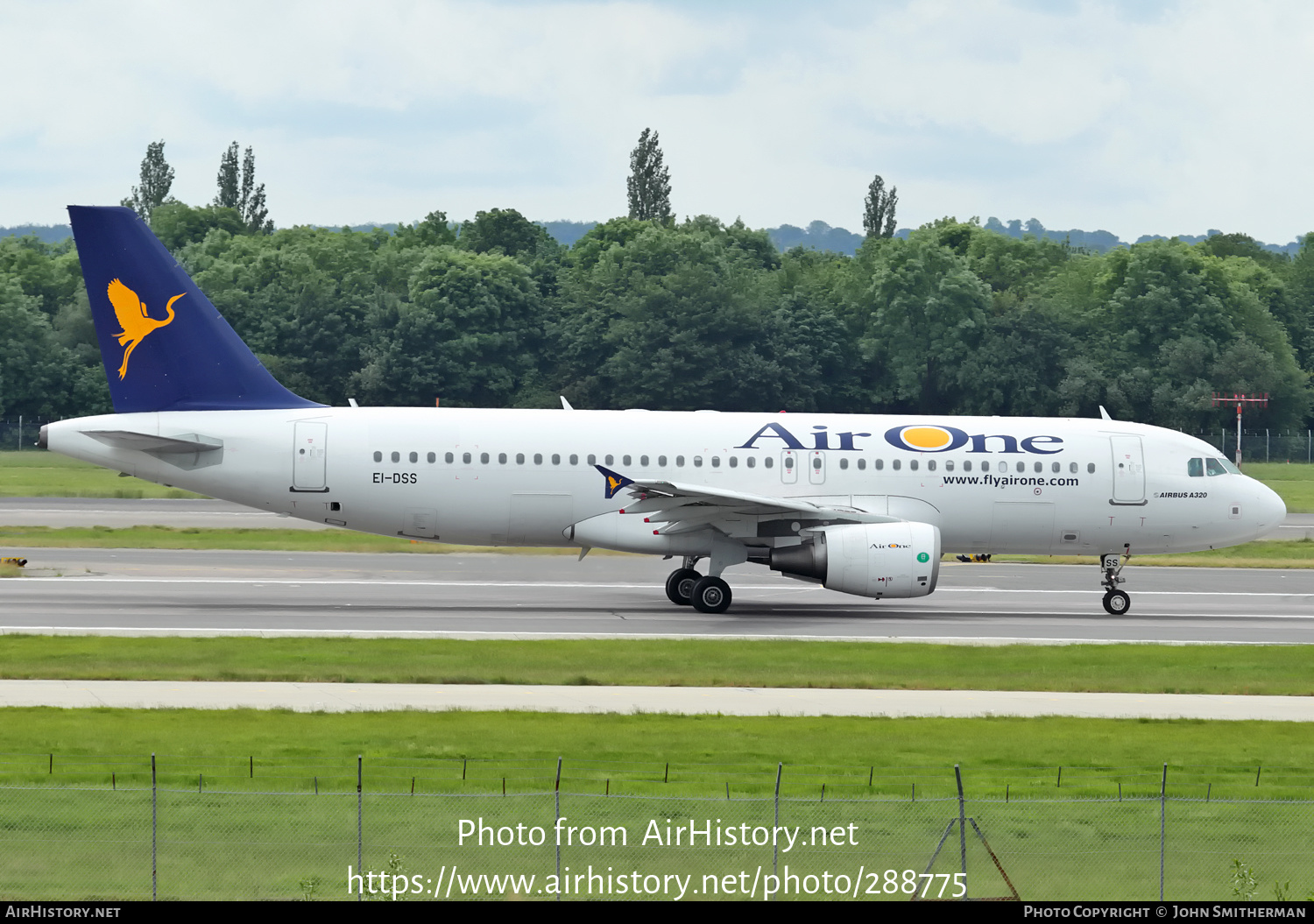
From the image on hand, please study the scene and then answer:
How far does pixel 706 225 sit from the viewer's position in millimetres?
144250

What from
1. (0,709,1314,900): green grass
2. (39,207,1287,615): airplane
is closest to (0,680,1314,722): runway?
(0,709,1314,900): green grass

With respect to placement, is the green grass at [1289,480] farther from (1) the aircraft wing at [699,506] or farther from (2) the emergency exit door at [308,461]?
(2) the emergency exit door at [308,461]

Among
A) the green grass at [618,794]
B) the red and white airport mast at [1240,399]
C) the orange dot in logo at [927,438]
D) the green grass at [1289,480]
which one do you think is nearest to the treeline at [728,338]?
the red and white airport mast at [1240,399]

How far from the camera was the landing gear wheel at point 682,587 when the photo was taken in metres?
35.5

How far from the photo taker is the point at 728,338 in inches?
3718

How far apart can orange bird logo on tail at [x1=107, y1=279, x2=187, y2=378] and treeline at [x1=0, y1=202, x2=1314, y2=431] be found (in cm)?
5720

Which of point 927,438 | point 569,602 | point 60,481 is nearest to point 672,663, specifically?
point 569,602

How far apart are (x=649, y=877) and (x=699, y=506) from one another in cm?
2016

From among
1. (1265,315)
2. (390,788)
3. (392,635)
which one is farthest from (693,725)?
(1265,315)

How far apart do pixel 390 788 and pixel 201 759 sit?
2.77 meters

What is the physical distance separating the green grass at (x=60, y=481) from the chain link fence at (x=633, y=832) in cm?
4922

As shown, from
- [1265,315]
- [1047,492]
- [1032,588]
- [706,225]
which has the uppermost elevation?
[706,225]
